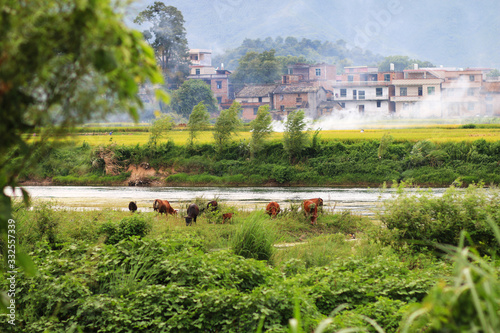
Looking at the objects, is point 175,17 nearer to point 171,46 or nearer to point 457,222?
point 171,46

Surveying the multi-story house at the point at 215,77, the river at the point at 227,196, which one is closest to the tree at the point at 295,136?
the river at the point at 227,196

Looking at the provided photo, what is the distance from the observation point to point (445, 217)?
26.6 ft

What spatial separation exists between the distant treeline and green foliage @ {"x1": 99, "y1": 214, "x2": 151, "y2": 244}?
18.8 m

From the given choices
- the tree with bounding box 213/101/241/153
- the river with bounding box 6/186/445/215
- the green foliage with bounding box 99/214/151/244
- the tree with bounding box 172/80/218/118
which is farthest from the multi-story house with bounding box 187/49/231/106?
the green foliage with bounding box 99/214/151/244

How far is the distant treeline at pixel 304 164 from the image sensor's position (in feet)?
93.5

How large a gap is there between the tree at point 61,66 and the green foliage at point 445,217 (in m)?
6.69

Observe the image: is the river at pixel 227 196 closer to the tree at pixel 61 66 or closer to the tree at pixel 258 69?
the tree at pixel 61 66

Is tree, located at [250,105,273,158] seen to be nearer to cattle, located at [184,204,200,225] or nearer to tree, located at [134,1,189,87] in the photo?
cattle, located at [184,204,200,225]

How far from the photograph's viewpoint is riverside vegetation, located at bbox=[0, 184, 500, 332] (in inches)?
195

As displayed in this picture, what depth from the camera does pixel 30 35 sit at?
2160 mm

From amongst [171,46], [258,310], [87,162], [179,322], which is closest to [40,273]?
[179,322]

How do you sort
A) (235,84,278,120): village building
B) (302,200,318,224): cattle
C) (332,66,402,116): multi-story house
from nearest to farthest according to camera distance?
(302,200,318,224): cattle < (332,66,402,116): multi-story house < (235,84,278,120): village building

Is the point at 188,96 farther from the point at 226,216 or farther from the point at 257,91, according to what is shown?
the point at 226,216

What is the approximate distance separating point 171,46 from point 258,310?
86.3 metres
